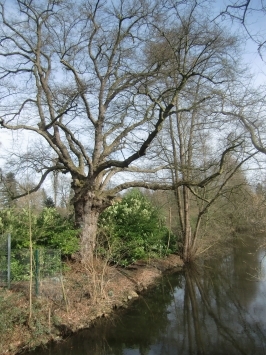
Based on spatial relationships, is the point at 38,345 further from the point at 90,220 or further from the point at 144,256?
the point at 144,256

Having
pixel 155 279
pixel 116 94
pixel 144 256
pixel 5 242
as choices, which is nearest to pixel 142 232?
pixel 144 256

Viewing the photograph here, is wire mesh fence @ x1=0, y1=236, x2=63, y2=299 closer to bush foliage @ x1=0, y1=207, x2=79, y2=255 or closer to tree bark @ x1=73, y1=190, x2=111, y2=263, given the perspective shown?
bush foliage @ x1=0, y1=207, x2=79, y2=255

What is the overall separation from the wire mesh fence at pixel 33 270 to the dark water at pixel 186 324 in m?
1.69

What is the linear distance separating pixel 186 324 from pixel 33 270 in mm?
4422

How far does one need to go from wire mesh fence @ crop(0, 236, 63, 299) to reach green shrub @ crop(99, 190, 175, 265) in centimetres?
434

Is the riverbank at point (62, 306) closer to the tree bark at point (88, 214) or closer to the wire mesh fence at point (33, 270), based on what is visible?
the wire mesh fence at point (33, 270)

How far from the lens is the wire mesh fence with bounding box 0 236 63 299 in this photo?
976 cm

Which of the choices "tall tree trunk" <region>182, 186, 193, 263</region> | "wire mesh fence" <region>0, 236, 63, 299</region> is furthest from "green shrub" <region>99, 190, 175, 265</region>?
"wire mesh fence" <region>0, 236, 63, 299</region>

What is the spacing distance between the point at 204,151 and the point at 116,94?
8960 mm

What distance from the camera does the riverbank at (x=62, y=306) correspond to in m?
7.81

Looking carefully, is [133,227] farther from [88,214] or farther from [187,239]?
[187,239]

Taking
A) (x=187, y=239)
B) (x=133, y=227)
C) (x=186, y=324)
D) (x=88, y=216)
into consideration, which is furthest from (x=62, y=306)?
(x=187, y=239)

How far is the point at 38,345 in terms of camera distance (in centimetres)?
785

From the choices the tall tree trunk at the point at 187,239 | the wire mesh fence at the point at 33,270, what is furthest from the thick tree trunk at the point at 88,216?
the tall tree trunk at the point at 187,239
